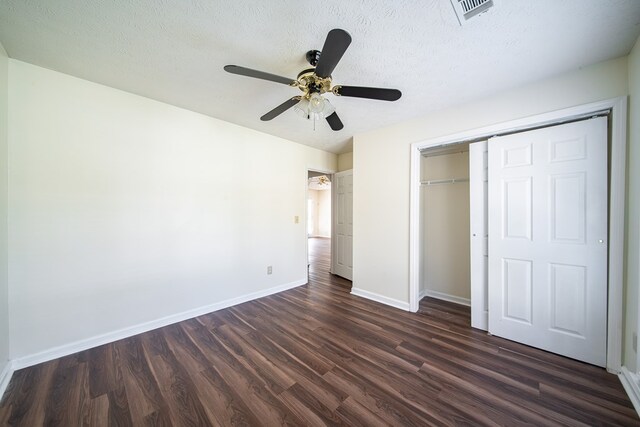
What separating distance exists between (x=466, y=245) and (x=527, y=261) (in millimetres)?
975

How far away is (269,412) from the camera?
1482 millimetres

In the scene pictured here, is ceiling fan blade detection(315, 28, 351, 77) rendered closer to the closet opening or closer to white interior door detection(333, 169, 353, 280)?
the closet opening

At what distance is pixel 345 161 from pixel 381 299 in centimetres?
268

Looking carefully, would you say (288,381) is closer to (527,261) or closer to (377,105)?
(527,261)

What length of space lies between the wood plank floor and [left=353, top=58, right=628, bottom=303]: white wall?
0.90 metres

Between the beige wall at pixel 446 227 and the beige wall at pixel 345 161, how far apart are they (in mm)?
1403

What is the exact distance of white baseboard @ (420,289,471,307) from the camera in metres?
3.19

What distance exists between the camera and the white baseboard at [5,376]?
5.34 feet

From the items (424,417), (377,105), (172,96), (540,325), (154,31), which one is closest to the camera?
(424,417)

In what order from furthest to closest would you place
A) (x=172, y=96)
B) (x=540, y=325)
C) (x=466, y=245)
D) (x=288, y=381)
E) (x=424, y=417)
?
(x=466, y=245) < (x=172, y=96) < (x=540, y=325) < (x=288, y=381) < (x=424, y=417)

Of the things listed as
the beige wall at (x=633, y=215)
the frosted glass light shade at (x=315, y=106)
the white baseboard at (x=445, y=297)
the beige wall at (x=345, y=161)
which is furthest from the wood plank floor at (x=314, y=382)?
the beige wall at (x=345, y=161)

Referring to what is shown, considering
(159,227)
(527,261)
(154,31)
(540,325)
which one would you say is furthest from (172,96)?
(540,325)

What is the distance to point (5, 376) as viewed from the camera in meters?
1.71

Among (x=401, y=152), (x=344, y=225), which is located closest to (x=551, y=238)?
(x=401, y=152)
